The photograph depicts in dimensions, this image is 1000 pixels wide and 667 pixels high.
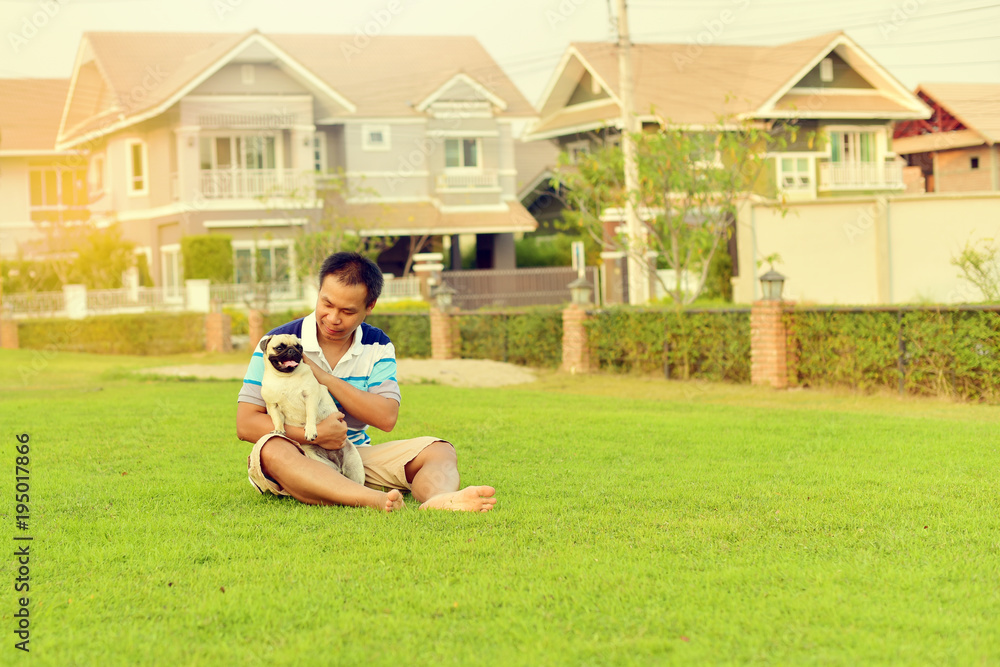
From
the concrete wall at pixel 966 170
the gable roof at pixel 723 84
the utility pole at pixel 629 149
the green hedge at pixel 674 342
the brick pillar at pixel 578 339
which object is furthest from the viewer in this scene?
the concrete wall at pixel 966 170

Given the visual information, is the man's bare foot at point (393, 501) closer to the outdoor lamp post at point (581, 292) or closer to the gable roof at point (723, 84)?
the outdoor lamp post at point (581, 292)

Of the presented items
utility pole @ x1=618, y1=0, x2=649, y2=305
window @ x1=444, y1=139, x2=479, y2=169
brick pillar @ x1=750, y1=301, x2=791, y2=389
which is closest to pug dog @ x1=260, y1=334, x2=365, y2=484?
brick pillar @ x1=750, y1=301, x2=791, y2=389

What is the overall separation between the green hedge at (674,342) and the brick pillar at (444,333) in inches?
146

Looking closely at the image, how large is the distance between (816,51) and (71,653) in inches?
1431

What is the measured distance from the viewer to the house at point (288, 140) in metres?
33.9

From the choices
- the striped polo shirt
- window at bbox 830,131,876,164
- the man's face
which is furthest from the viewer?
window at bbox 830,131,876,164

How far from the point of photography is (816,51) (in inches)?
1433

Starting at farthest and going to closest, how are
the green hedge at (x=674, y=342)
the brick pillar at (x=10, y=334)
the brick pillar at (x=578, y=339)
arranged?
1. the brick pillar at (x=10, y=334)
2. the brick pillar at (x=578, y=339)
3. the green hedge at (x=674, y=342)

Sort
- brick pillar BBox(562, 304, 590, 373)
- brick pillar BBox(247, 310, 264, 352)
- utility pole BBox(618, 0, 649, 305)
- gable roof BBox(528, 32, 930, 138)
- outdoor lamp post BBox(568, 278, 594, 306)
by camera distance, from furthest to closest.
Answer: gable roof BBox(528, 32, 930, 138), brick pillar BBox(247, 310, 264, 352), utility pole BBox(618, 0, 649, 305), brick pillar BBox(562, 304, 590, 373), outdoor lamp post BBox(568, 278, 594, 306)

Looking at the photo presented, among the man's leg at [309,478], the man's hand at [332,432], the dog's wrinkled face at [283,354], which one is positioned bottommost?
the man's leg at [309,478]

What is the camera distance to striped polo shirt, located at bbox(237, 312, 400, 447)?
6090 millimetres

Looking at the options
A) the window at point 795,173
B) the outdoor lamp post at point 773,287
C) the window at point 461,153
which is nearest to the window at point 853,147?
the window at point 795,173

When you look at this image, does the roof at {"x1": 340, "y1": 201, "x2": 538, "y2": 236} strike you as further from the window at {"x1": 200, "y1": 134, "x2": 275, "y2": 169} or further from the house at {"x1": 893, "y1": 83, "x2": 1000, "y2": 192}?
the house at {"x1": 893, "y1": 83, "x2": 1000, "y2": 192}

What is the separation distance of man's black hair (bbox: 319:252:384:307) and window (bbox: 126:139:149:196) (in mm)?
32058
